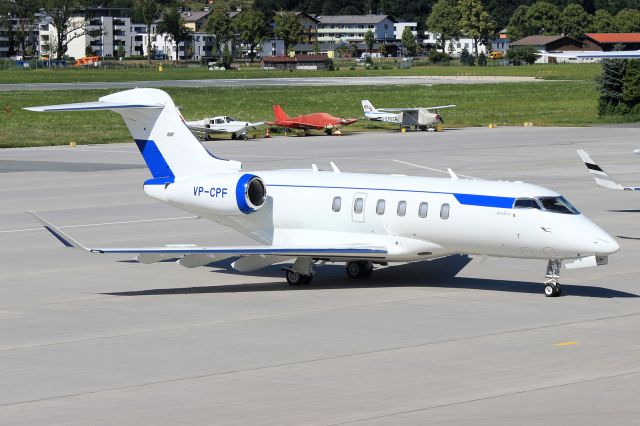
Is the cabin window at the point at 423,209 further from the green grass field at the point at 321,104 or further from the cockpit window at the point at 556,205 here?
the green grass field at the point at 321,104

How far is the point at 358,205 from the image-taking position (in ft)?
95.8

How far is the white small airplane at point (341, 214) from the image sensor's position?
27109 mm

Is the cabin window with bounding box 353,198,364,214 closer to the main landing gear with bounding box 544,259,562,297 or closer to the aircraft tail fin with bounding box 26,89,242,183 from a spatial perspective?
the aircraft tail fin with bounding box 26,89,242,183

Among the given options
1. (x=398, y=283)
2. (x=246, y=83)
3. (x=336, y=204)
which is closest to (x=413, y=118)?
(x=398, y=283)

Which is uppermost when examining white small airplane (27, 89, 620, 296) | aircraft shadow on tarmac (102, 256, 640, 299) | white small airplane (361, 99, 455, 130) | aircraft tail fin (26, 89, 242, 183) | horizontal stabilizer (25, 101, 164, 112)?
horizontal stabilizer (25, 101, 164, 112)

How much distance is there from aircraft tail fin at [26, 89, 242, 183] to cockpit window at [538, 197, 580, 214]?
8.25 meters

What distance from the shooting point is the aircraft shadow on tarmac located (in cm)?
2870

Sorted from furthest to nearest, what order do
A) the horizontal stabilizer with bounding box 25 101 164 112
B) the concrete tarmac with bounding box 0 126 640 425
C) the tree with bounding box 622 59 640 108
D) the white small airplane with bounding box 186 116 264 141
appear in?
the tree with bounding box 622 59 640 108 → the white small airplane with bounding box 186 116 264 141 → the horizontal stabilizer with bounding box 25 101 164 112 → the concrete tarmac with bounding box 0 126 640 425

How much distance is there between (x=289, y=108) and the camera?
114 meters

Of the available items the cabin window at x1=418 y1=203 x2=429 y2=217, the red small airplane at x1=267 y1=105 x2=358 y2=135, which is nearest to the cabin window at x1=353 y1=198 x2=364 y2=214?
the cabin window at x1=418 y1=203 x2=429 y2=217

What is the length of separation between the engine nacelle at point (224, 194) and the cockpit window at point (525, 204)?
249 inches

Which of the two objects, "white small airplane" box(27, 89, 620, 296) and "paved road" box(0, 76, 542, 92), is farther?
"paved road" box(0, 76, 542, 92)

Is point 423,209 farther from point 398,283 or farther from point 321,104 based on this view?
point 321,104

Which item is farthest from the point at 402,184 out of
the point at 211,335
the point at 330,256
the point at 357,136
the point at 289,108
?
the point at 289,108
